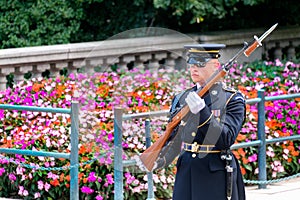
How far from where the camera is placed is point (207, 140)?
22.0ft

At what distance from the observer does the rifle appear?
6324 millimetres

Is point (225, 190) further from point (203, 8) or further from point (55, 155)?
point (203, 8)

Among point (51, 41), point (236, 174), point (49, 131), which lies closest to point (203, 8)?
point (51, 41)

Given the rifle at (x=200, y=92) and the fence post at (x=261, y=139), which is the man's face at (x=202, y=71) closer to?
the rifle at (x=200, y=92)

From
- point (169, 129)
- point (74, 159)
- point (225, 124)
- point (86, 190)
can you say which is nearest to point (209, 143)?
point (225, 124)

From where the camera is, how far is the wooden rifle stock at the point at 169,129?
252 inches

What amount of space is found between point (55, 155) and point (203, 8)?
464 centimetres

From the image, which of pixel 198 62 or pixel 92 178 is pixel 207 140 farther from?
pixel 92 178

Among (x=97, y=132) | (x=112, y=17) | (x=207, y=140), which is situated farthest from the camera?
(x=112, y=17)

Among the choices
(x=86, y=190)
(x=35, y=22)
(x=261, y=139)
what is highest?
(x=35, y=22)

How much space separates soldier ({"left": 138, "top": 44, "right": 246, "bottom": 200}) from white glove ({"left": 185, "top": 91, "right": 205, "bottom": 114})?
0.16 m

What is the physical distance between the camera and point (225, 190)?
272 inches

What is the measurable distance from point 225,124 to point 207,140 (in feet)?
0.58

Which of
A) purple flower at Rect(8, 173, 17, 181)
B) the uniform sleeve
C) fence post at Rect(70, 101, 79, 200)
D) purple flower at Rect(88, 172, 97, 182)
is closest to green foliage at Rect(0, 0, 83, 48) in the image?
purple flower at Rect(8, 173, 17, 181)
